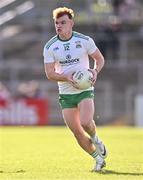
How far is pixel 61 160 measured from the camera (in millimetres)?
14023

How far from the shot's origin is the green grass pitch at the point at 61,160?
10.9 meters

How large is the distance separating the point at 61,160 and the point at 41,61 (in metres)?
21.4

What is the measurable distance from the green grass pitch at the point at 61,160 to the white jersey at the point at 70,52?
4.60 ft

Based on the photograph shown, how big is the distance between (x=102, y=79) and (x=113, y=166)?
21312 millimetres

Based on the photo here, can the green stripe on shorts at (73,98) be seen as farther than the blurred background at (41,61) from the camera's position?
No

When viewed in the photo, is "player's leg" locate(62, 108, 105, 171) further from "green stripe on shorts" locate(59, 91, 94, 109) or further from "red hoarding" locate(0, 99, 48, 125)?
"red hoarding" locate(0, 99, 48, 125)

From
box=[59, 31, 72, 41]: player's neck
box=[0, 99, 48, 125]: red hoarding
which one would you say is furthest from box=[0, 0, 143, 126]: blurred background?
box=[59, 31, 72, 41]: player's neck

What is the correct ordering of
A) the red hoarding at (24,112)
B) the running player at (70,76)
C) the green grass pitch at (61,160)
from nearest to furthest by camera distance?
the green grass pitch at (61,160) < the running player at (70,76) < the red hoarding at (24,112)

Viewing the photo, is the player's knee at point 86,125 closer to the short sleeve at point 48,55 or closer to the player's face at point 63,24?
the short sleeve at point 48,55

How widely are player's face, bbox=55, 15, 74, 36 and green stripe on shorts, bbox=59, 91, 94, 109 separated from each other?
101cm

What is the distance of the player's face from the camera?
11.4 meters

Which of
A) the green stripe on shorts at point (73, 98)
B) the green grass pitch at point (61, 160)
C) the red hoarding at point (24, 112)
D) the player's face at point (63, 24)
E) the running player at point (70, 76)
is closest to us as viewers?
the green grass pitch at point (61, 160)

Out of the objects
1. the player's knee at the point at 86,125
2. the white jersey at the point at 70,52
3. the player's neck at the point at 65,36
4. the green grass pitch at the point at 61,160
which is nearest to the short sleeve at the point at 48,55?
the white jersey at the point at 70,52

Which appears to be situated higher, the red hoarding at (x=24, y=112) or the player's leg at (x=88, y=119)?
the player's leg at (x=88, y=119)
